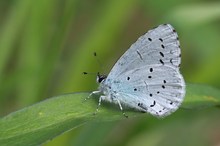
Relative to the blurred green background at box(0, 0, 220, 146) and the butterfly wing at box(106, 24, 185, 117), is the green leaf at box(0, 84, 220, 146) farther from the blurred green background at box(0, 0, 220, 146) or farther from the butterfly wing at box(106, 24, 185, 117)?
the blurred green background at box(0, 0, 220, 146)

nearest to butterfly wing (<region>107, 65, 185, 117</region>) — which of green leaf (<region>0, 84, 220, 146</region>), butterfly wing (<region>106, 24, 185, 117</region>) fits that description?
butterfly wing (<region>106, 24, 185, 117</region>)

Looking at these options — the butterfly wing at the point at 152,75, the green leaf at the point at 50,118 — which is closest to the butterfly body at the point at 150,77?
the butterfly wing at the point at 152,75

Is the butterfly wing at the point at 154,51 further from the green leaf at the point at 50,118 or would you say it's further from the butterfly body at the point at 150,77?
the green leaf at the point at 50,118

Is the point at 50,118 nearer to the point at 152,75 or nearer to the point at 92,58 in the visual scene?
the point at 152,75

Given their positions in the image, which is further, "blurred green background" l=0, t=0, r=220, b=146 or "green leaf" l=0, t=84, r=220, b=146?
"blurred green background" l=0, t=0, r=220, b=146

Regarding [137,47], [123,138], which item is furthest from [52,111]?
[123,138]


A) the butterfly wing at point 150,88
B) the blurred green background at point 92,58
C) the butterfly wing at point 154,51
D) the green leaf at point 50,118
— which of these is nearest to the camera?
the green leaf at point 50,118
